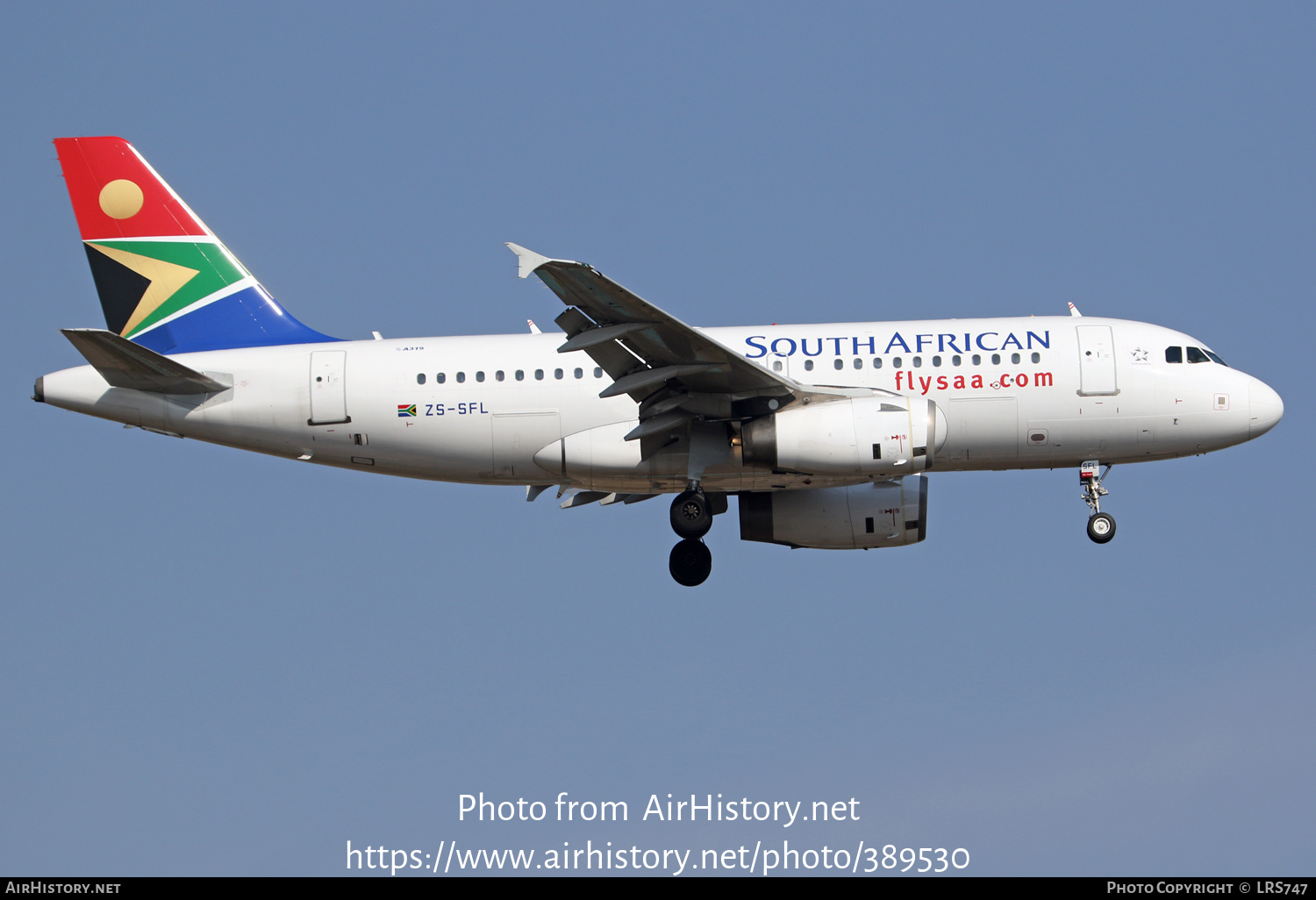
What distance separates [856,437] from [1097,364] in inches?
217

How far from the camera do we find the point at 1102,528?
30.6 metres

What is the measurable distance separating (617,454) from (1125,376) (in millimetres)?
10262

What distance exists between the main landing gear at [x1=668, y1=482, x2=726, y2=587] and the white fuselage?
1.41ft

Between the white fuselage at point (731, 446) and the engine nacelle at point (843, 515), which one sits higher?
the white fuselage at point (731, 446)

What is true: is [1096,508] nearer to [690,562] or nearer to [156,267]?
[690,562]

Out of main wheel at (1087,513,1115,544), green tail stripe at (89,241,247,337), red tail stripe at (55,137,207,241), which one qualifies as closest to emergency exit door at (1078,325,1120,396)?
main wheel at (1087,513,1115,544)

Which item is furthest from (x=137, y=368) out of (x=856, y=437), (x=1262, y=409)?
(x=1262, y=409)

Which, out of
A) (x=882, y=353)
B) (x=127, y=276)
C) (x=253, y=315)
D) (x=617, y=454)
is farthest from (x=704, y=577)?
(x=127, y=276)

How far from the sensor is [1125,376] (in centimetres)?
2967

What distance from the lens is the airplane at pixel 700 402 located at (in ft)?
94.3

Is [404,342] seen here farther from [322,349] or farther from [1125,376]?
[1125,376]

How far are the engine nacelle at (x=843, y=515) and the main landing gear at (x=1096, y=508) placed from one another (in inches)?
135

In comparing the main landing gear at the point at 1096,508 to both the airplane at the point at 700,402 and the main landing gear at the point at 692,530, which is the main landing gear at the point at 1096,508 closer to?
the airplane at the point at 700,402

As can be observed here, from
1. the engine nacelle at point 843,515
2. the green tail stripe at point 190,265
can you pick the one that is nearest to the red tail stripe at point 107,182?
the green tail stripe at point 190,265
